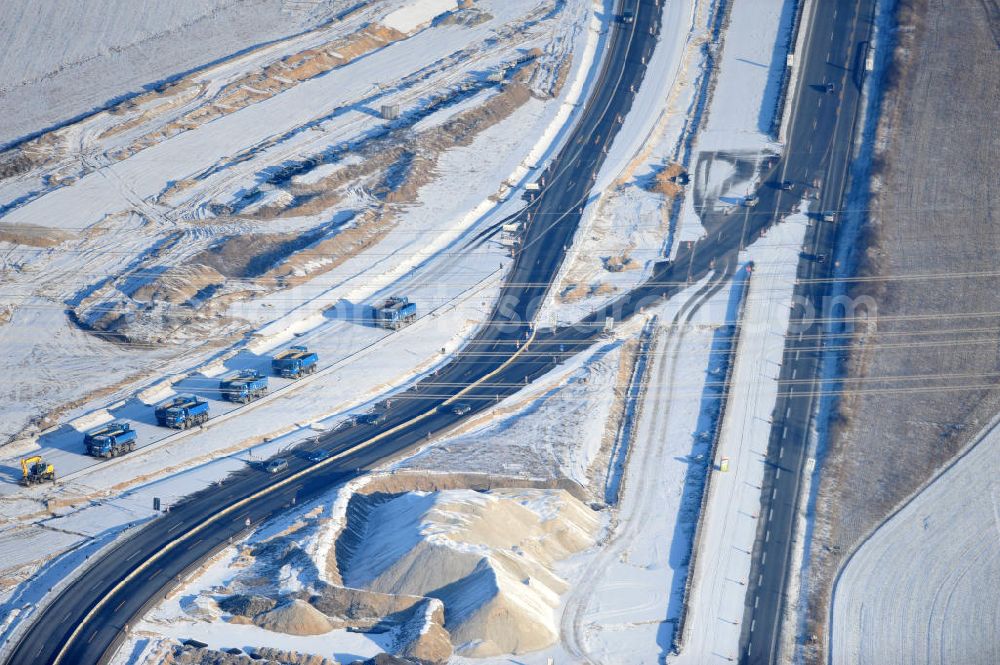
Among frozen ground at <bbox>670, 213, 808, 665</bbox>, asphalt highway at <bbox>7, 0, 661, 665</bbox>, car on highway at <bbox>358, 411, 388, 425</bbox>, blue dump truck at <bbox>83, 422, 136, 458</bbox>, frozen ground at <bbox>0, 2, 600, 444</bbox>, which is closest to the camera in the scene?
asphalt highway at <bbox>7, 0, 661, 665</bbox>

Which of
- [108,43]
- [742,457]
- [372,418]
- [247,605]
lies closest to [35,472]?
[247,605]

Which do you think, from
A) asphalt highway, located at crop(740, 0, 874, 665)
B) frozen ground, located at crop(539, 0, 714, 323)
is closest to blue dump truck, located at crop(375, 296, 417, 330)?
frozen ground, located at crop(539, 0, 714, 323)

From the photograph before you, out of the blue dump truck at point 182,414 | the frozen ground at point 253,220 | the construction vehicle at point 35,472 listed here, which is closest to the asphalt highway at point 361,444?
the frozen ground at point 253,220

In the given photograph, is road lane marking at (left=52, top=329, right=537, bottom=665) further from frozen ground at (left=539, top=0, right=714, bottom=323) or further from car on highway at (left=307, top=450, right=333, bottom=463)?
frozen ground at (left=539, top=0, right=714, bottom=323)

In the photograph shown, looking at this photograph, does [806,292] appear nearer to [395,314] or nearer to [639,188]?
[639,188]

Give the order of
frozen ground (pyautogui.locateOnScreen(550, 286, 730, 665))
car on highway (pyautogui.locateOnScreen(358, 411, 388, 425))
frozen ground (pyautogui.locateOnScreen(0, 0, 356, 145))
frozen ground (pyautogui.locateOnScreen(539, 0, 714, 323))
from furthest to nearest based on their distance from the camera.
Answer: frozen ground (pyautogui.locateOnScreen(0, 0, 356, 145)) → frozen ground (pyautogui.locateOnScreen(539, 0, 714, 323)) → car on highway (pyautogui.locateOnScreen(358, 411, 388, 425)) → frozen ground (pyautogui.locateOnScreen(550, 286, 730, 665))
